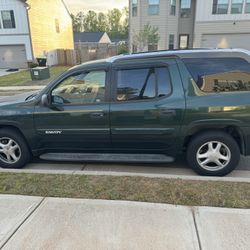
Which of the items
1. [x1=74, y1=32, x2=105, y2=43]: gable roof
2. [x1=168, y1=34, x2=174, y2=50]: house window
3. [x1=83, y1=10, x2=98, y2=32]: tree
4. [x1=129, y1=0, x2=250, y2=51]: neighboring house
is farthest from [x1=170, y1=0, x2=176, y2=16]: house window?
[x1=83, y1=10, x2=98, y2=32]: tree

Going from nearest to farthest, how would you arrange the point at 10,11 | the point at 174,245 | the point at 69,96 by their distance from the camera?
the point at 174,245
the point at 69,96
the point at 10,11

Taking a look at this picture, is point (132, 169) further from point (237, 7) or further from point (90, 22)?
point (90, 22)

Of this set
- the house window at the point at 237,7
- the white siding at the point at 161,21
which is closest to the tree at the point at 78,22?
the white siding at the point at 161,21

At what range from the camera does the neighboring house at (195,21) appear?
799 inches

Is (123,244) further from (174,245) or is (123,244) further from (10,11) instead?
(10,11)

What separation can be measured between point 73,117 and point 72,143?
45cm

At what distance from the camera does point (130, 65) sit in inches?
146

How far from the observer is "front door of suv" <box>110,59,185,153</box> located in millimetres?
3592

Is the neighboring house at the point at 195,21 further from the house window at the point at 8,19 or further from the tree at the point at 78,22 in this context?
the tree at the point at 78,22

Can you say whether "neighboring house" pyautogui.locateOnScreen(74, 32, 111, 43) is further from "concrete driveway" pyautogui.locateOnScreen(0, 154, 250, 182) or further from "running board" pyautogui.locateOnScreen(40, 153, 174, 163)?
"running board" pyautogui.locateOnScreen(40, 153, 174, 163)

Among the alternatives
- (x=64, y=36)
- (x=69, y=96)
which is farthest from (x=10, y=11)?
(x=69, y=96)

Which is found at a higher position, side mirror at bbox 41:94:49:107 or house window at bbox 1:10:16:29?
house window at bbox 1:10:16:29

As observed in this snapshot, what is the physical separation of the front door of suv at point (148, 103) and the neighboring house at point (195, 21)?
1910cm

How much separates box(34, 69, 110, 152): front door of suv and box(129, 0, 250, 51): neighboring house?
748 inches
